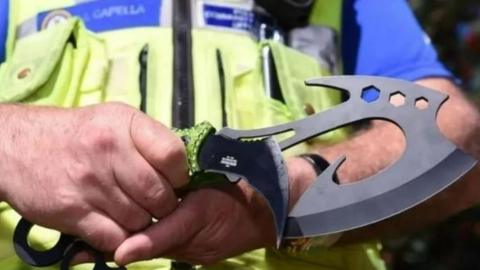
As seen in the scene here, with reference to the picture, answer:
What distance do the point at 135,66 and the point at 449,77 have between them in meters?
0.59

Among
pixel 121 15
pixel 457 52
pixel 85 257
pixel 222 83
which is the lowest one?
pixel 457 52

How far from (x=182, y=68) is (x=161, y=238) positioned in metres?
0.49

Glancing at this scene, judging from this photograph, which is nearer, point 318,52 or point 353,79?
point 353,79

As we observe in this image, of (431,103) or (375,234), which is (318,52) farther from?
(431,103)

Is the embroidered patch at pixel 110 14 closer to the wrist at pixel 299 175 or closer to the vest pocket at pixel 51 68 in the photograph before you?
the vest pocket at pixel 51 68

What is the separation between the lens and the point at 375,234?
2.44 meters

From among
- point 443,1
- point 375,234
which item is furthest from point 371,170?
point 443,1

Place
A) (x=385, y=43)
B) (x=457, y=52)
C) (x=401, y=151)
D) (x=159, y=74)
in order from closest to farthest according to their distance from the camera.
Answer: (x=401, y=151) < (x=159, y=74) < (x=385, y=43) < (x=457, y=52)

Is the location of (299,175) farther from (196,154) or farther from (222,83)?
(222,83)

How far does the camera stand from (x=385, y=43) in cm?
273

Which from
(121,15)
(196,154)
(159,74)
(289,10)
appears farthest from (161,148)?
(289,10)

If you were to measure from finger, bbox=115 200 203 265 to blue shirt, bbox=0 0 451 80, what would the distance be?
72 cm

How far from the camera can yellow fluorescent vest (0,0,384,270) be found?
2430mm

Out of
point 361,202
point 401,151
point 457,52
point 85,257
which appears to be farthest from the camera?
point 457,52
